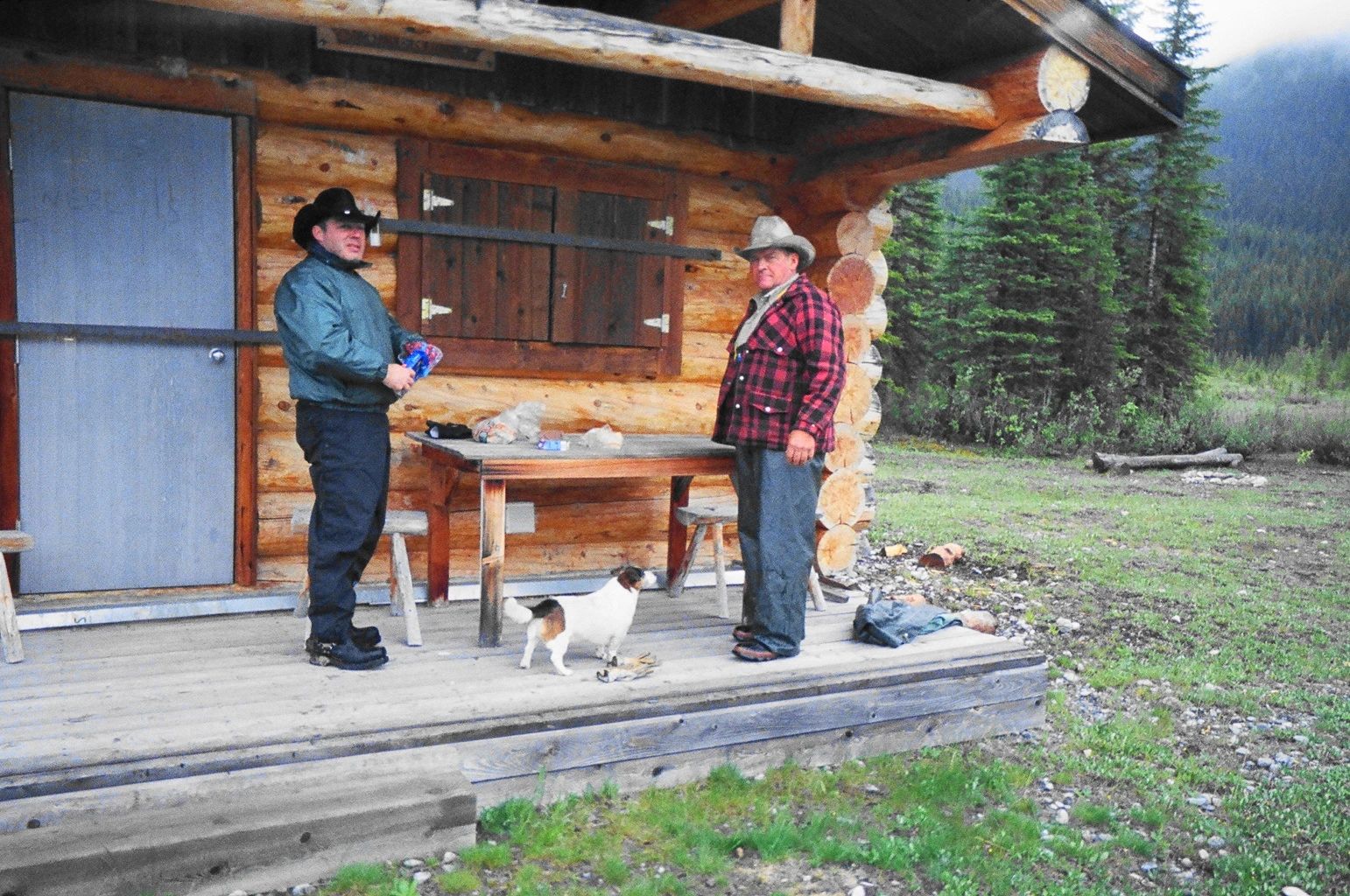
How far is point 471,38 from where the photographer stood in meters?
4.29

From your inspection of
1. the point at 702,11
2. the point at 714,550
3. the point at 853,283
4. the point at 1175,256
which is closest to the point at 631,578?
the point at 714,550

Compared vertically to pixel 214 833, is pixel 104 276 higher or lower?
higher

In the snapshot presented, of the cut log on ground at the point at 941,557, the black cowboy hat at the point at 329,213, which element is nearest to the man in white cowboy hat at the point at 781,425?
the black cowboy hat at the point at 329,213

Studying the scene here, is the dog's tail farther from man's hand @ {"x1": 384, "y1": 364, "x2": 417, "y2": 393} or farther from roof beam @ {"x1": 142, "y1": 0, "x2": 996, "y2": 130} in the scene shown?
roof beam @ {"x1": 142, "y1": 0, "x2": 996, "y2": 130}

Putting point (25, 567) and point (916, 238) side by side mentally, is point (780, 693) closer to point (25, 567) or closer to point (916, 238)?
point (25, 567)

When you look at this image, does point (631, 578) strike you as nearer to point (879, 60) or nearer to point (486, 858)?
point (486, 858)

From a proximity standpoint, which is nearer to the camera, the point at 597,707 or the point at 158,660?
the point at 597,707

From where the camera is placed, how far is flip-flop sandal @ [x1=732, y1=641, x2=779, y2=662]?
4.83m

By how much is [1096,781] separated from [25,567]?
516 cm

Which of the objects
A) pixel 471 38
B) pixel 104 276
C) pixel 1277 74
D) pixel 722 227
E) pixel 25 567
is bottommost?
pixel 25 567

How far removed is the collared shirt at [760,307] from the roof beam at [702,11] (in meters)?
1.50

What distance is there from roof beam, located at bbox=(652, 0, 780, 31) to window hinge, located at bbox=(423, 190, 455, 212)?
1571 millimetres

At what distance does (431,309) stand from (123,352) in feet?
5.01

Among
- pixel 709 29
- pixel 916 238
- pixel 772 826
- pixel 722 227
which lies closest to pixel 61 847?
pixel 772 826
